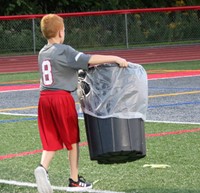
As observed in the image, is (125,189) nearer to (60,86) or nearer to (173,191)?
(173,191)

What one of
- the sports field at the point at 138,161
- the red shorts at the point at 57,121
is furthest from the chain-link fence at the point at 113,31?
the red shorts at the point at 57,121

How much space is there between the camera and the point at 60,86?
295 inches

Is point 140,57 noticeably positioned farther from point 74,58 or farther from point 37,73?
point 74,58

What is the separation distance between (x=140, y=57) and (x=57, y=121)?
21.3 m

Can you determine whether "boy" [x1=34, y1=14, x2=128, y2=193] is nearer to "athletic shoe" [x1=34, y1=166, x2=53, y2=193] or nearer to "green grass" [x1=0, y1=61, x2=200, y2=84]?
"athletic shoe" [x1=34, y1=166, x2=53, y2=193]

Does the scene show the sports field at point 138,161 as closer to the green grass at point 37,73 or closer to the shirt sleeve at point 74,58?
the shirt sleeve at point 74,58

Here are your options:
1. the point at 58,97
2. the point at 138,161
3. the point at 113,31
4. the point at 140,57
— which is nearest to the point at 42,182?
the point at 58,97

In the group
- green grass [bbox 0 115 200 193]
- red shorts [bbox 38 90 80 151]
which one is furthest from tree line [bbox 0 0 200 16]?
red shorts [bbox 38 90 80 151]

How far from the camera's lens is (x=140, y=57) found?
28578 mm

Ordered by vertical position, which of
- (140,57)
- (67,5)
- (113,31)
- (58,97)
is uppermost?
(58,97)

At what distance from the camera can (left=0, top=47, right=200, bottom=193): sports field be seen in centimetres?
761

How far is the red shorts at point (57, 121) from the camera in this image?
7.39m

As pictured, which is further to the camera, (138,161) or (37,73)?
(37,73)

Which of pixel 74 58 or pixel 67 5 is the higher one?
pixel 74 58
